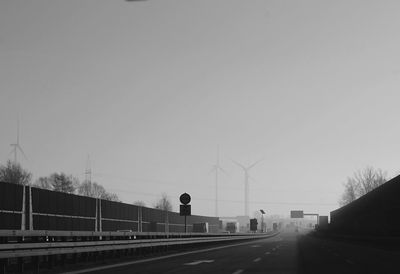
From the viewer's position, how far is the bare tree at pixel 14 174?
115 m

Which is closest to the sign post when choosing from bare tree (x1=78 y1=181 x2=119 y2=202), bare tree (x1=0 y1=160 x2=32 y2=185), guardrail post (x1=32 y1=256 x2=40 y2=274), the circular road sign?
the circular road sign

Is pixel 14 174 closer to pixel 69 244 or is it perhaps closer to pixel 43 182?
pixel 43 182

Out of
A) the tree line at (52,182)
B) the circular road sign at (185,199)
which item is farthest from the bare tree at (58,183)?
the circular road sign at (185,199)

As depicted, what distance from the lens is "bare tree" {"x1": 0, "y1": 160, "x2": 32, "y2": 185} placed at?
378 ft

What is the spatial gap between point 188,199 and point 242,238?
30102 mm

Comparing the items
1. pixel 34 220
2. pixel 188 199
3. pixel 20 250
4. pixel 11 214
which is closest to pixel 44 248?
pixel 20 250

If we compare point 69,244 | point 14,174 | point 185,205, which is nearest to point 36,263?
point 69,244

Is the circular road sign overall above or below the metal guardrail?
above

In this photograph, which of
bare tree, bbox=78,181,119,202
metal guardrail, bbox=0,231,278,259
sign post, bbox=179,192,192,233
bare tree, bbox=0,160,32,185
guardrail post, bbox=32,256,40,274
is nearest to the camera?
metal guardrail, bbox=0,231,278,259

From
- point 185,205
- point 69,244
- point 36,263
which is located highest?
point 185,205

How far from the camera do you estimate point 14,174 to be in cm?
12012

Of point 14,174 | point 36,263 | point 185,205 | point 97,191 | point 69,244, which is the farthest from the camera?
point 97,191

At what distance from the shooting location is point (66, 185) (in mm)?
137250

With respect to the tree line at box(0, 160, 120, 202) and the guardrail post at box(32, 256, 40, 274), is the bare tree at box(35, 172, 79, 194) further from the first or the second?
the guardrail post at box(32, 256, 40, 274)
